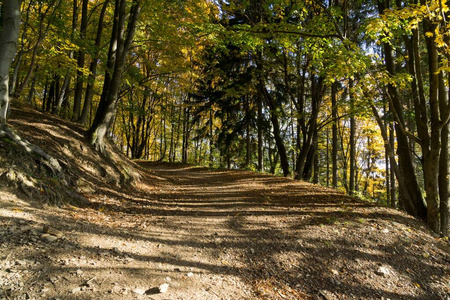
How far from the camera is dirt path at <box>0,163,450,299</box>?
104 inches

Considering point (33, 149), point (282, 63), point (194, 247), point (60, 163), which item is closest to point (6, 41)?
point (33, 149)

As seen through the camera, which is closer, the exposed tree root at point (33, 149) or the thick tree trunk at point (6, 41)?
the thick tree trunk at point (6, 41)

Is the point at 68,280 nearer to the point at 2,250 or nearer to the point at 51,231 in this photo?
the point at 2,250

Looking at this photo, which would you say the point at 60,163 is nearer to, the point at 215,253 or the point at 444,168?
the point at 215,253

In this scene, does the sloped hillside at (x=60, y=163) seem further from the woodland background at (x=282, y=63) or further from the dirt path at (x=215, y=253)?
the woodland background at (x=282, y=63)

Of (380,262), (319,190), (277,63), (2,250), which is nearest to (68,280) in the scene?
(2,250)

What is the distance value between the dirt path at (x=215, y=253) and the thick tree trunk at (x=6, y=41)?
1.80 meters

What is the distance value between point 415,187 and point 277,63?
8.22 meters

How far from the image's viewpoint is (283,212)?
6051mm

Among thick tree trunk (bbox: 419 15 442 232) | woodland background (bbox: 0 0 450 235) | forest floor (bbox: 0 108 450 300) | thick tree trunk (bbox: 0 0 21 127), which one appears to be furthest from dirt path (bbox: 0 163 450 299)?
woodland background (bbox: 0 0 450 235)

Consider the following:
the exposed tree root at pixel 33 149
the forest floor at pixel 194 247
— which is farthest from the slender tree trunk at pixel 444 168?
the exposed tree root at pixel 33 149

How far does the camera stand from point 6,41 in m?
4.31

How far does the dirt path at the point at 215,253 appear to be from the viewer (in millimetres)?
2631

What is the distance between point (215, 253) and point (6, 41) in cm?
512
